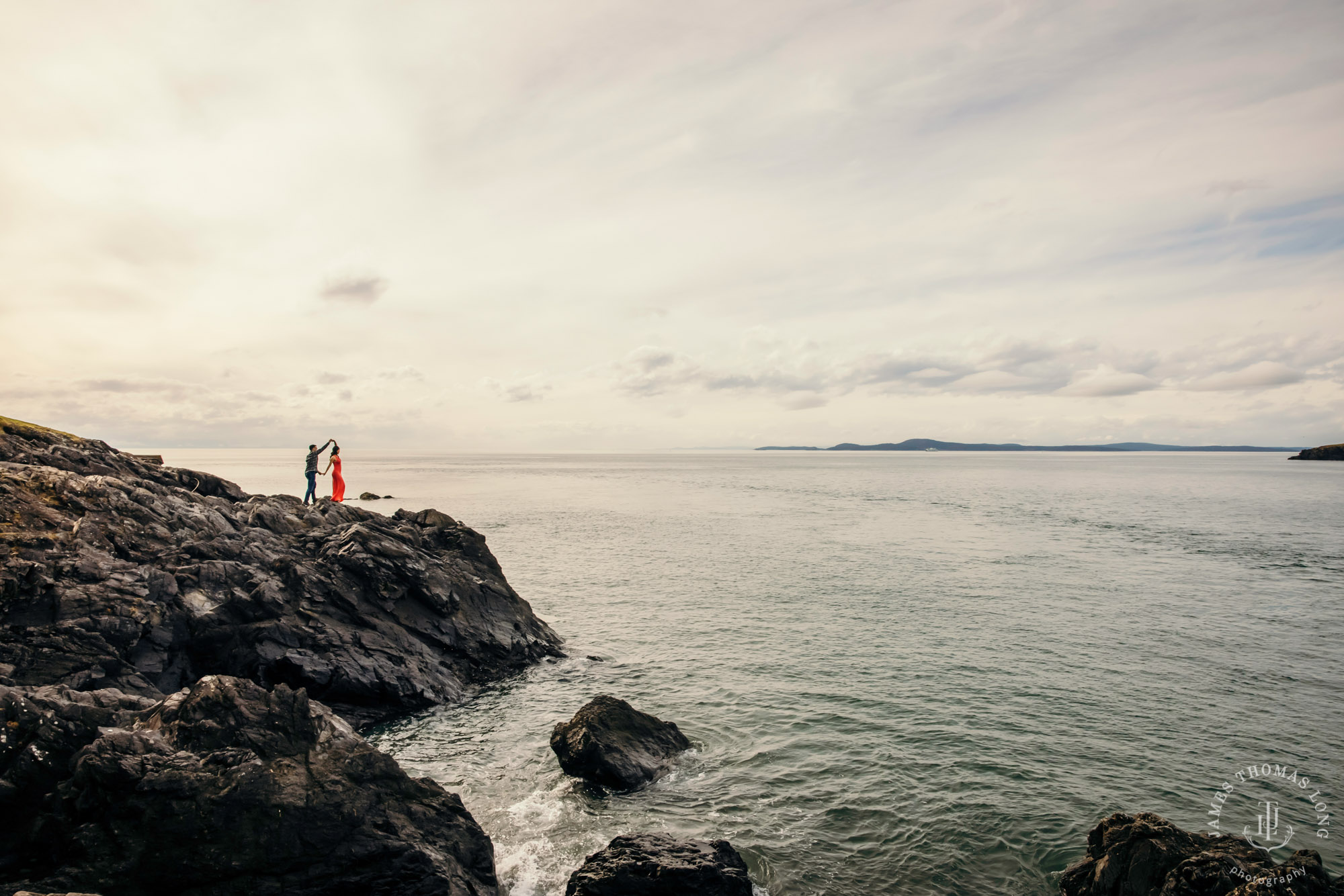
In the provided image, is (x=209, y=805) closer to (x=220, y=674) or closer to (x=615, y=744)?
(x=220, y=674)

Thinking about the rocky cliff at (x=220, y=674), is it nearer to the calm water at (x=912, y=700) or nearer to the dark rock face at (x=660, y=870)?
the dark rock face at (x=660, y=870)

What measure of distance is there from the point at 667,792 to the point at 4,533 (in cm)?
1962

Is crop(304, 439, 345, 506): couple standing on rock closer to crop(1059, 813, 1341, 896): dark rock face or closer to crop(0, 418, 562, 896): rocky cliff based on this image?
crop(0, 418, 562, 896): rocky cliff

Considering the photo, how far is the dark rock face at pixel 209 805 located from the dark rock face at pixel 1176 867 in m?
11.8

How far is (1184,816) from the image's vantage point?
16.0 meters

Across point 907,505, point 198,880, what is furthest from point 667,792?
point 907,505

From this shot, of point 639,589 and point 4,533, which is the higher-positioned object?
point 4,533

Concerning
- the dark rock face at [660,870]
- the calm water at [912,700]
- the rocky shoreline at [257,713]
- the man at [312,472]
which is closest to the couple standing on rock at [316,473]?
the man at [312,472]

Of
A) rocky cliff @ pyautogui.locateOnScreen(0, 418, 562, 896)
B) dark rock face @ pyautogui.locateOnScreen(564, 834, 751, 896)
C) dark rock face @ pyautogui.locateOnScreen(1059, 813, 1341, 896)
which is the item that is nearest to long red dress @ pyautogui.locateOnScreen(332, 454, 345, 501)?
rocky cliff @ pyautogui.locateOnScreen(0, 418, 562, 896)

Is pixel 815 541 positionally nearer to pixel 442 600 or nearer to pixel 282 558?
pixel 442 600

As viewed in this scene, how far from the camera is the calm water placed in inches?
618

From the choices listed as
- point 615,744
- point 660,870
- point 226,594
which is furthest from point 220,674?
point 660,870

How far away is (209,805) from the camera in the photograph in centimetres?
1095

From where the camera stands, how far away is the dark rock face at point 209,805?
34.1 ft
